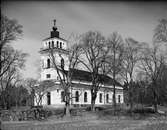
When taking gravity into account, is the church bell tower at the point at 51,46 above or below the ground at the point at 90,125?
above

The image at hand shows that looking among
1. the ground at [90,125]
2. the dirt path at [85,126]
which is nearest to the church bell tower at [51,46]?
the ground at [90,125]

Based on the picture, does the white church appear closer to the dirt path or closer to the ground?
the ground

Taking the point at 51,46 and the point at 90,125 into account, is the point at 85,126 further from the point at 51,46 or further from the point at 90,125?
the point at 51,46

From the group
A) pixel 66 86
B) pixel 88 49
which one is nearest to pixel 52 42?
pixel 88 49

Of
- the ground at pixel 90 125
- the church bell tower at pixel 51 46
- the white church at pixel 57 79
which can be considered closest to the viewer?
the ground at pixel 90 125

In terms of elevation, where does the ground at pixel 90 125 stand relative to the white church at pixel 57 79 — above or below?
below

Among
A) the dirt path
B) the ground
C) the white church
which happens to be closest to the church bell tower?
the white church

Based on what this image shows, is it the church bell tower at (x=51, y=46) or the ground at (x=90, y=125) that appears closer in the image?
the ground at (x=90, y=125)

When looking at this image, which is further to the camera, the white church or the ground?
the white church

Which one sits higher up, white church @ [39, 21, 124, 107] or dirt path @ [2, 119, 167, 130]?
white church @ [39, 21, 124, 107]

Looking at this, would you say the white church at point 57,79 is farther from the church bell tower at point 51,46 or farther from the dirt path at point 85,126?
the dirt path at point 85,126

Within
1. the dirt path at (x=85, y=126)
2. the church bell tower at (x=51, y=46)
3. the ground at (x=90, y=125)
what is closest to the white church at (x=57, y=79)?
the church bell tower at (x=51, y=46)

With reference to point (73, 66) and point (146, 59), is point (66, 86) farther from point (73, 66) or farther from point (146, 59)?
point (146, 59)

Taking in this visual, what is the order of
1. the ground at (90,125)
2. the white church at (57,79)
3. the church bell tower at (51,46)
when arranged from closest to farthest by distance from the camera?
the ground at (90,125)
the white church at (57,79)
the church bell tower at (51,46)
